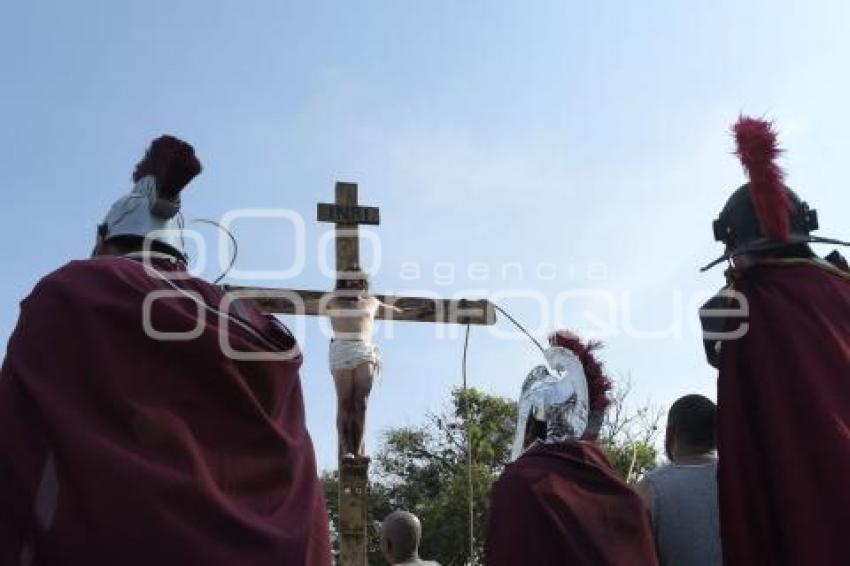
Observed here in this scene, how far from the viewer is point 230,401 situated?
313cm

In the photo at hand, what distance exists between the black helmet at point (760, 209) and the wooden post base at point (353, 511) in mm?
3831

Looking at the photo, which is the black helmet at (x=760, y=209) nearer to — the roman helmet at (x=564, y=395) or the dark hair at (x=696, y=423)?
the dark hair at (x=696, y=423)

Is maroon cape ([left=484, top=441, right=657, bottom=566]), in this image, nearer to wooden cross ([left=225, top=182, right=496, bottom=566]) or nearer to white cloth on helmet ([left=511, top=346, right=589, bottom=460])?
white cloth on helmet ([left=511, top=346, right=589, bottom=460])

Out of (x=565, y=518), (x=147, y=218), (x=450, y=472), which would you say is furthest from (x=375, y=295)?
(x=450, y=472)

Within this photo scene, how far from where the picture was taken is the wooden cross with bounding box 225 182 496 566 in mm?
7000

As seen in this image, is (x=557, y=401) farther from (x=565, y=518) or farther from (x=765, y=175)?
(x=765, y=175)

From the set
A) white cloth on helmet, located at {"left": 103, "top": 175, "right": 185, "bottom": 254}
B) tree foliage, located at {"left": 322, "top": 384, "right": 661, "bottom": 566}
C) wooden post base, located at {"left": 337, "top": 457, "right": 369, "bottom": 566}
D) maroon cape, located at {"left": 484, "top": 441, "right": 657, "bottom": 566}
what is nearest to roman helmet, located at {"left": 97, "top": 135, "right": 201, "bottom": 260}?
white cloth on helmet, located at {"left": 103, "top": 175, "right": 185, "bottom": 254}

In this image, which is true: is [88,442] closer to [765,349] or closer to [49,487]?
[49,487]

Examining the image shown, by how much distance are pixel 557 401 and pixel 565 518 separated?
32.1 inches

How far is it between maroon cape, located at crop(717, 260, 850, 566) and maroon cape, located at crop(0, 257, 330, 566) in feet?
3.95

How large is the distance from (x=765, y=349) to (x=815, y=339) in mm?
137

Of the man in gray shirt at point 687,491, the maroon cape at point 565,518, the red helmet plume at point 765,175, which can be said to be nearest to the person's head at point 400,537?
the maroon cape at point 565,518

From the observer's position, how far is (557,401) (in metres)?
4.98

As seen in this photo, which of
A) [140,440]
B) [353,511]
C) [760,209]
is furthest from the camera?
[353,511]
